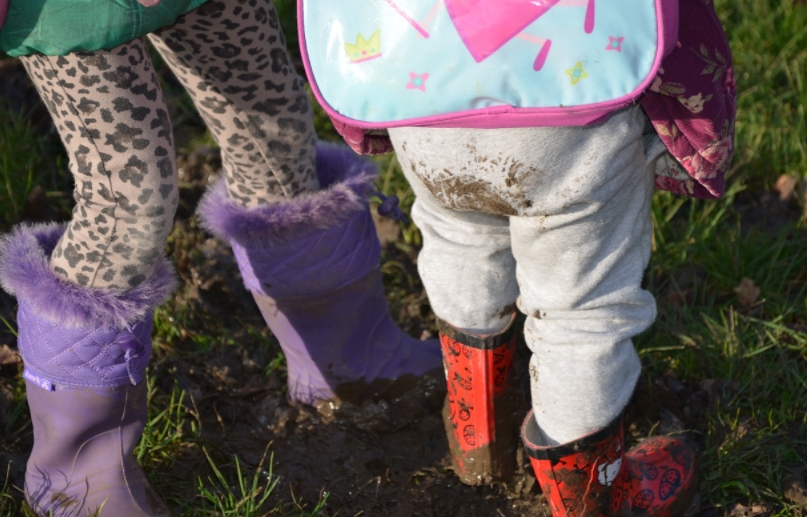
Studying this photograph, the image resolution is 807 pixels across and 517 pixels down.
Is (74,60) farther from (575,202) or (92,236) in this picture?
(575,202)

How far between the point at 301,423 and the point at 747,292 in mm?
1267

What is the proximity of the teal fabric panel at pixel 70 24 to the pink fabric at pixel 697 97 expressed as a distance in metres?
0.79

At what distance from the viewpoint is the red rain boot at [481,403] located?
1.84 metres

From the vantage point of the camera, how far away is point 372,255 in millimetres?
2111

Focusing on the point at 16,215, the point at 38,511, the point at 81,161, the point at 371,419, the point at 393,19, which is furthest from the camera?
the point at 16,215

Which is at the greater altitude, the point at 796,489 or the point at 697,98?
the point at 697,98

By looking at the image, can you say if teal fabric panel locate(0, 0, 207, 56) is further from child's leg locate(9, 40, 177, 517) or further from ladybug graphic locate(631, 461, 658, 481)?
ladybug graphic locate(631, 461, 658, 481)

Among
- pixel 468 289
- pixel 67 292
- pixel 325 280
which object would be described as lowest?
pixel 325 280

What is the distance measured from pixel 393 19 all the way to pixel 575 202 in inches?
15.6

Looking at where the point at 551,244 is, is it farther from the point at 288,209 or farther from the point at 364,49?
the point at 288,209

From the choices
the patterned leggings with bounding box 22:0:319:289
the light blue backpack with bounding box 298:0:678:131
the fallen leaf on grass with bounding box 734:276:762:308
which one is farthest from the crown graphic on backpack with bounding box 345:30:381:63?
the fallen leaf on grass with bounding box 734:276:762:308

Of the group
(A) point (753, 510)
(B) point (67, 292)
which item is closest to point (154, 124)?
(B) point (67, 292)

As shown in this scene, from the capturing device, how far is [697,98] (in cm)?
133

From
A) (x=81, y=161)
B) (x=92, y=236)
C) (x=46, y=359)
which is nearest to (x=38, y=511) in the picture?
(x=46, y=359)
